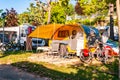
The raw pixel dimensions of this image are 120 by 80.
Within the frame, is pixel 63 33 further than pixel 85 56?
Yes

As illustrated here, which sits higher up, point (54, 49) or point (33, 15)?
point (33, 15)

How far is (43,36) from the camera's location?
2197cm

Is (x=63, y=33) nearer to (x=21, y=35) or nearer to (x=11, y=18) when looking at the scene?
(x=21, y=35)

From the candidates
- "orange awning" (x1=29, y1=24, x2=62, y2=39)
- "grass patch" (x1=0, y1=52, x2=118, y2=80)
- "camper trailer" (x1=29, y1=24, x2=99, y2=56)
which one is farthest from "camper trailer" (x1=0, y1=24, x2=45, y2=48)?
"grass patch" (x1=0, y1=52, x2=118, y2=80)

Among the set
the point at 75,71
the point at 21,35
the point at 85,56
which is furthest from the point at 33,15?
the point at 75,71

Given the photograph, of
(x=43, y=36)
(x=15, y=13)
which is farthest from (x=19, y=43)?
(x=15, y=13)

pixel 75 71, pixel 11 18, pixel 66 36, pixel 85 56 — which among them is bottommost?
pixel 75 71

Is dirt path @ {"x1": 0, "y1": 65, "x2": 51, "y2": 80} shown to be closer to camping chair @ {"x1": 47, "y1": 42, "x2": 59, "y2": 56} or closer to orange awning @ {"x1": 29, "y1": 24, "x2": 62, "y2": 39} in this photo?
camping chair @ {"x1": 47, "y1": 42, "x2": 59, "y2": 56}

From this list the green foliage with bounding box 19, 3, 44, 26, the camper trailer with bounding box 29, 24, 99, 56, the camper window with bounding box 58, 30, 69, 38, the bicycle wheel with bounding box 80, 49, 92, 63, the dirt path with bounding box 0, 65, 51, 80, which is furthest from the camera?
the green foliage with bounding box 19, 3, 44, 26

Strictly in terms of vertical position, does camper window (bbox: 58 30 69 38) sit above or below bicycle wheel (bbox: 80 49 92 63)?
above

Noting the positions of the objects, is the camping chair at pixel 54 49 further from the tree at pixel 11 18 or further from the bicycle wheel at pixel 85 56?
the tree at pixel 11 18

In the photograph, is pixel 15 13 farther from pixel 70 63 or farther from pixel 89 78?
pixel 89 78

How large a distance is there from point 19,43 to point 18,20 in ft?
103

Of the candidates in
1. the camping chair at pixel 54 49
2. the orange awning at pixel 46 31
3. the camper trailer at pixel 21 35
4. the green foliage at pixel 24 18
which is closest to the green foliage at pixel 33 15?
the green foliage at pixel 24 18
